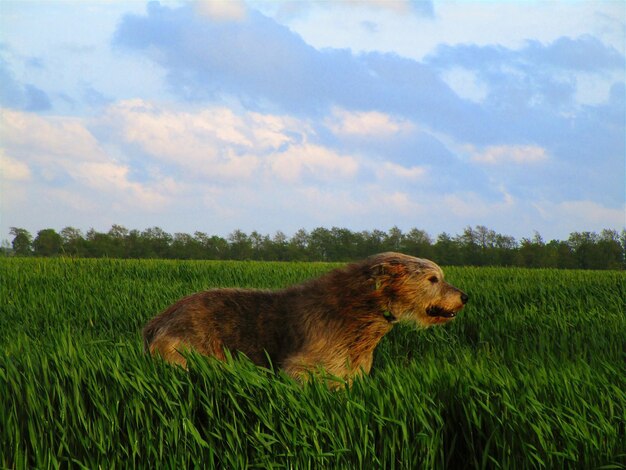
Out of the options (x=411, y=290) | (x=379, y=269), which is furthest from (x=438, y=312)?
(x=379, y=269)

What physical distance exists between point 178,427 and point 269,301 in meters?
2.28

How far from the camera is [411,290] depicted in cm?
579

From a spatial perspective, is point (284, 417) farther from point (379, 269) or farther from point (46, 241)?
point (46, 241)

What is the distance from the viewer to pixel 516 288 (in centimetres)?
1137

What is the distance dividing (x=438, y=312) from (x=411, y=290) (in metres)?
0.49

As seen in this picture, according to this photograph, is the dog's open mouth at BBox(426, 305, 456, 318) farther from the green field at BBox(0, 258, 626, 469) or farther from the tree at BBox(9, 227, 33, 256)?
the tree at BBox(9, 227, 33, 256)

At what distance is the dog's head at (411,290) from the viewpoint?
18.7 feet

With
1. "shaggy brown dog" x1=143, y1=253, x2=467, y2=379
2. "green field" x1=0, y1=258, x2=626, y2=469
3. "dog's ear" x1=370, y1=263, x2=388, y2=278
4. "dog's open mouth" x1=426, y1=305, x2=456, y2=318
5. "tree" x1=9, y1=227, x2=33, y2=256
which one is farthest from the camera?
"tree" x1=9, y1=227, x2=33, y2=256

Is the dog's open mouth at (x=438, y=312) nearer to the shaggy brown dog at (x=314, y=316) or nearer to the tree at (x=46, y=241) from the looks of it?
the shaggy brown dog at (x=314, y=316)

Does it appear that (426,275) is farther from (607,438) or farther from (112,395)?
(112,395)

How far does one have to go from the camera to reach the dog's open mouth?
236 inches

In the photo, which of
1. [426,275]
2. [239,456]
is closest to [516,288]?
[426,275]

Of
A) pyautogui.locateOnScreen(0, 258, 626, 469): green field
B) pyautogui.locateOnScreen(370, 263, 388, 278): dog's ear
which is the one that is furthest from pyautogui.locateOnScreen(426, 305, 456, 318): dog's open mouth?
pyautogui.locateOnScreen(0, 258, 626, 469): green field

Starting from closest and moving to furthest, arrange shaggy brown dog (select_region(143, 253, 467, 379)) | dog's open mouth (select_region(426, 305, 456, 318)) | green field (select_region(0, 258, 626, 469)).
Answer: green field (select_region(0, 258, 626, 469)), shaggy brown dog (select_region(143, 253, 467, 379)), dog's open mouth (select_region(426, 305, 456, 318))
